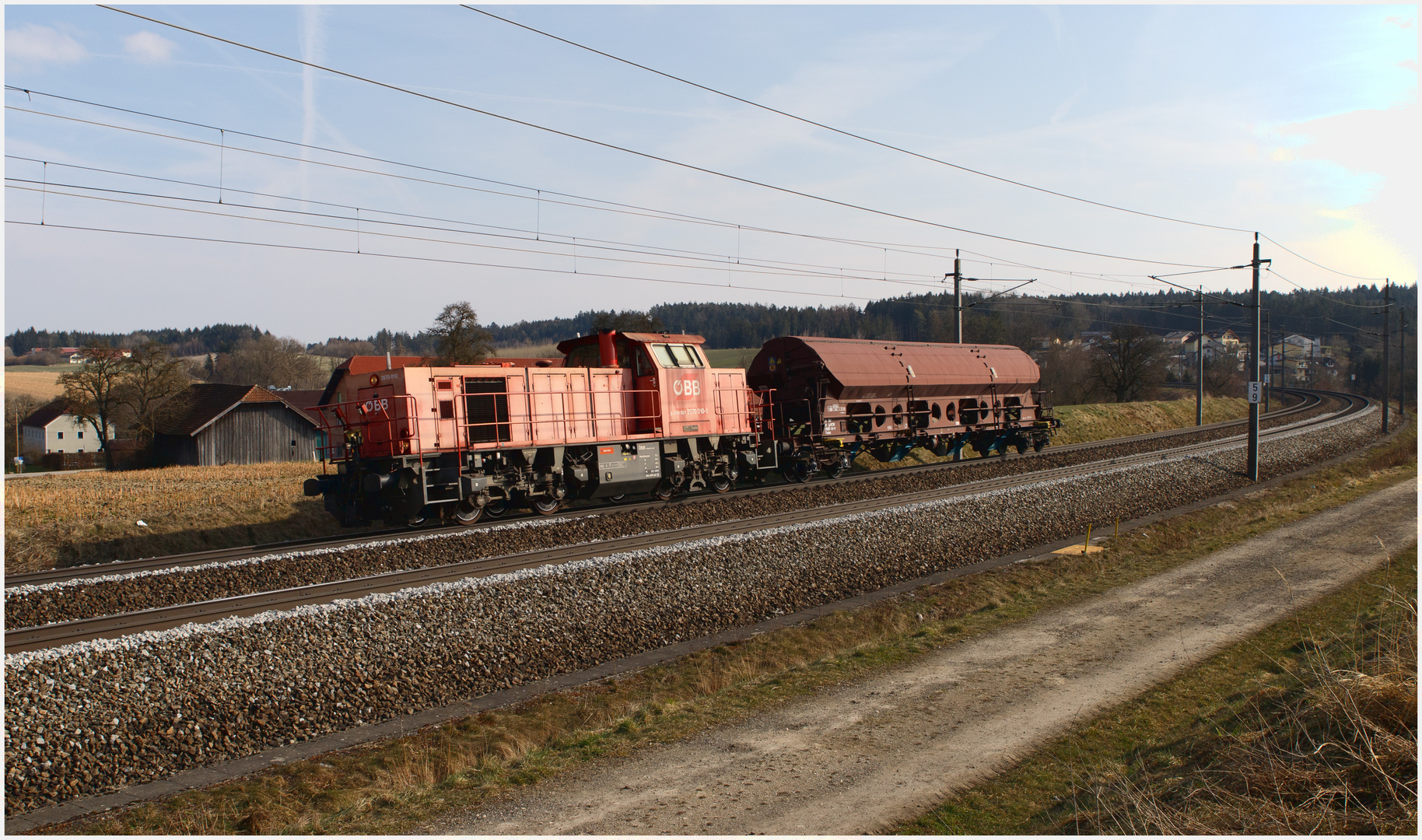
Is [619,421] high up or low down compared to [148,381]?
down

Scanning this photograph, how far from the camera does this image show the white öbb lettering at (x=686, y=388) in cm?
1977

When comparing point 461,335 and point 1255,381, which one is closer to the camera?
point 1255,381

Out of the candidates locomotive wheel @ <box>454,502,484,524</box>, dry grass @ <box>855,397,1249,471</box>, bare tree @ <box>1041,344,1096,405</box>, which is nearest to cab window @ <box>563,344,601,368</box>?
locomotive wheel @ <box>454,502,484,524</box>

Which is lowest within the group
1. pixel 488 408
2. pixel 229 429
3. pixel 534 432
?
pixel 229 429

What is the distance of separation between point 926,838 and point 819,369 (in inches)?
719

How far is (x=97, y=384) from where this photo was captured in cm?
4569

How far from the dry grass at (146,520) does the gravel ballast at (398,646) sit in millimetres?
7655

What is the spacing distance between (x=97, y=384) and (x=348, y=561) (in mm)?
43770

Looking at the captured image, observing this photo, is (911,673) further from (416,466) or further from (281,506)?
Answer: (281,506)

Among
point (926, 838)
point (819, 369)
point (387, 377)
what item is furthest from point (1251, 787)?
point (819, 369)

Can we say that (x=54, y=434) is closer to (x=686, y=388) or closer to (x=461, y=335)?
(x=461, y=335)

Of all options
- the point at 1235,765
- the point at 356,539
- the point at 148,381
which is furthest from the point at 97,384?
the point at 1235,765

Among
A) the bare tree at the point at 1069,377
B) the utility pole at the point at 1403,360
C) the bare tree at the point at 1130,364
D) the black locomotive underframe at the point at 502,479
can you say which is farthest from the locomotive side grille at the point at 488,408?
the bare tree at the point at 1130,364

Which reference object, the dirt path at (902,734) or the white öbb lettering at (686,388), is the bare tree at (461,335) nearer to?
the white öbb lettering at (686,388)
